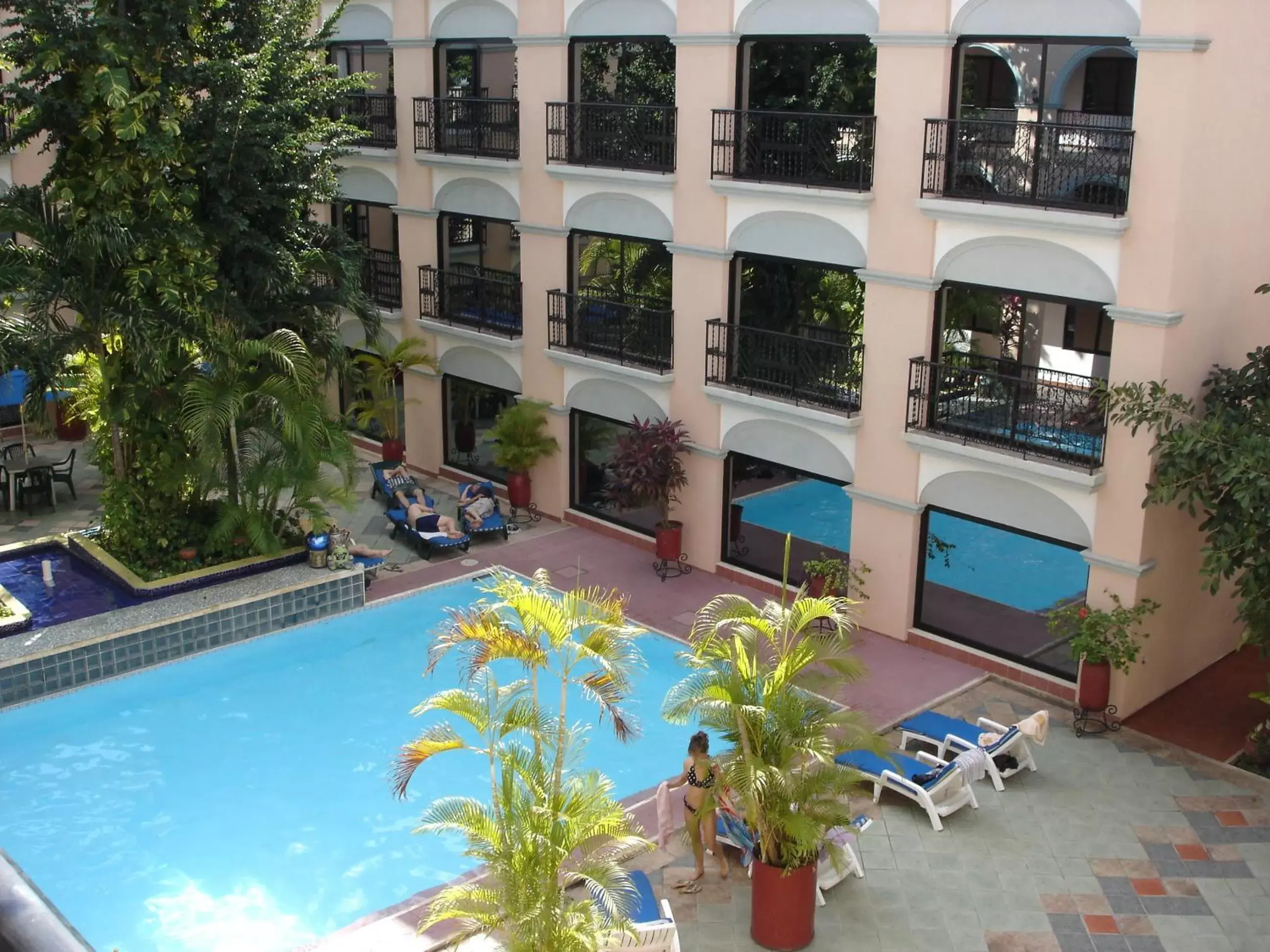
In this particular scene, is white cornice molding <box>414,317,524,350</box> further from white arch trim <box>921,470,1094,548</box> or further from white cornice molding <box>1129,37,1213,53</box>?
white cornice molding <box>1129,37,1213,53</box>

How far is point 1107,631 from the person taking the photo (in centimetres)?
1625

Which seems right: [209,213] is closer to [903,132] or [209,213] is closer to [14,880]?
[903,132]

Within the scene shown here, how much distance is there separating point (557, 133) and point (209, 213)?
6036 millimetres

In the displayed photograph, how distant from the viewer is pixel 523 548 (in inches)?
891

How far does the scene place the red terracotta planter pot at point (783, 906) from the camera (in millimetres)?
11836

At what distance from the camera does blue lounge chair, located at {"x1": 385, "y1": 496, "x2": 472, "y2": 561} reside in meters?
22.0

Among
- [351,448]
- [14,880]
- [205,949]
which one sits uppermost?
[14,880]

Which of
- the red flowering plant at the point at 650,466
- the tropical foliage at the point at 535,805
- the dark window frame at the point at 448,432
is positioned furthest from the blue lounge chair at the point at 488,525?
the tropical foliage at the point at 535,805

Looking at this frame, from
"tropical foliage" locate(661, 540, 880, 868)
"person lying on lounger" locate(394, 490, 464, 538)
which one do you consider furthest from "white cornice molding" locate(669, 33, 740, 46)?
"tropical foliage" locate(661, 540, 880, 868)

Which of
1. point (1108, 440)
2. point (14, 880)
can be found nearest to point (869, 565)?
point (1108, 440)

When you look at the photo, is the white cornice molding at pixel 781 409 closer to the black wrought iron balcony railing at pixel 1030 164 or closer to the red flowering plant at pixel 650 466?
the red flowering plant at pixel 650 466

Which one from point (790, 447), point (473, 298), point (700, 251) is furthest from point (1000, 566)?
point (473, 298)

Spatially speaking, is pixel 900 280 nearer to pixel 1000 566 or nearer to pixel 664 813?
pixel 1000 566

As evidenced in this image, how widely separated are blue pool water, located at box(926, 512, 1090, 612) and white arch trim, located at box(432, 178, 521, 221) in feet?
32.2
